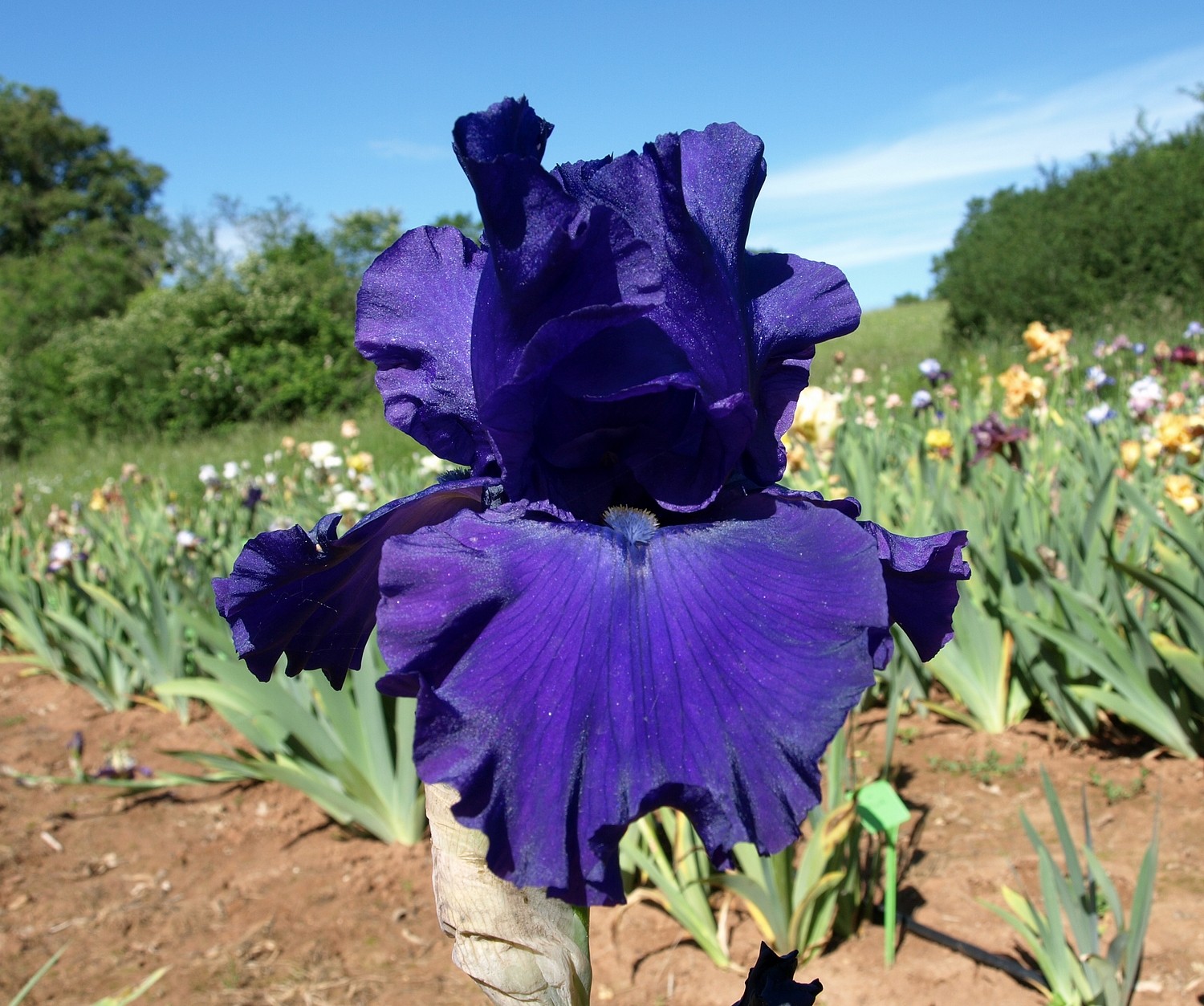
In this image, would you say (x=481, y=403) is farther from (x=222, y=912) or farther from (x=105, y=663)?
(x=105, y=663)

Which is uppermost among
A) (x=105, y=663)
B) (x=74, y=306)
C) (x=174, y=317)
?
(x=74, y=306)

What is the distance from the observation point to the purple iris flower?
0.47 metres

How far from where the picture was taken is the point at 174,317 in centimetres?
2023

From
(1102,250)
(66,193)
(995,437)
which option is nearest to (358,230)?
(66,193)

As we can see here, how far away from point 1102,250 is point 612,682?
16142 mm

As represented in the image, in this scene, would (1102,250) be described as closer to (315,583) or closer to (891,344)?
(891,344)

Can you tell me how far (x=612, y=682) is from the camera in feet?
1.60

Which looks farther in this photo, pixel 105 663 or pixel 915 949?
pixel 105 663

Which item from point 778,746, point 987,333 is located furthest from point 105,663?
point 987,333

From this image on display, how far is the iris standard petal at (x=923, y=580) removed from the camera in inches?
22.3

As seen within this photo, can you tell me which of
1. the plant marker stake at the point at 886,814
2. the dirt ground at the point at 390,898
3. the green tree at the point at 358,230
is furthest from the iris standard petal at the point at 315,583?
the green tree at the point at 358,230

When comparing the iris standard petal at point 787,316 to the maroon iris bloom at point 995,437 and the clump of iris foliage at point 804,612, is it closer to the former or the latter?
the clump of iris foliage at point 804,612

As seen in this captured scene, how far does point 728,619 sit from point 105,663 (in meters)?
4.13

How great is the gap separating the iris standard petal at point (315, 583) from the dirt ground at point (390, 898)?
1.68 metres
